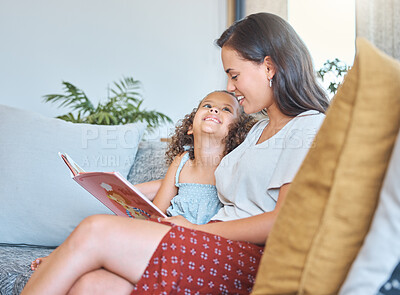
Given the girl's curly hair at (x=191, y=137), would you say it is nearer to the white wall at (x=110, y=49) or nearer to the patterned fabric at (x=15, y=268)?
the patterned fabric at (x=15, y=268)

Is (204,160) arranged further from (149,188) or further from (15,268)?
(15,268)

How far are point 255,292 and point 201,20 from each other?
3.12 meters

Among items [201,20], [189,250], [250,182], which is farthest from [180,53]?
[189,250]

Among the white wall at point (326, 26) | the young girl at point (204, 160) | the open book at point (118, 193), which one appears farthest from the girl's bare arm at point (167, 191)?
the white wall at point (326, 26)

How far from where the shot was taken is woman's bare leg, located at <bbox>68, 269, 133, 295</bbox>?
90 cm

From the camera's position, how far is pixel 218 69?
11.7 feet

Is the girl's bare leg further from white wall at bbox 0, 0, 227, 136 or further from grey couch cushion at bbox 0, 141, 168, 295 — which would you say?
white wall at bbox 0, 0, 227, 136

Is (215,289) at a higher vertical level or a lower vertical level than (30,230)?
higher

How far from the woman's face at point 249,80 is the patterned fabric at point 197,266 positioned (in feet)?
1.69

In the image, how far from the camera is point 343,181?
0.59 meters

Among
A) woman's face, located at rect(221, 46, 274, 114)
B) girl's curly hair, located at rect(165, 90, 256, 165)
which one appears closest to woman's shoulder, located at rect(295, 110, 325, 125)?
Answer: woman's face, located at rect(221, 46, 274, 114)

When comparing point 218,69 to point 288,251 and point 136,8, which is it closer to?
point 136,8

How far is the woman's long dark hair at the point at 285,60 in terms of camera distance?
128 cm

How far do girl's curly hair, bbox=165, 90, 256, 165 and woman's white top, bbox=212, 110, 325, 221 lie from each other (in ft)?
0.70
